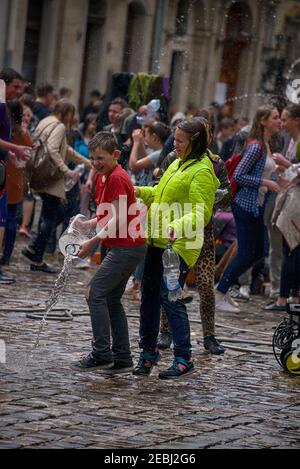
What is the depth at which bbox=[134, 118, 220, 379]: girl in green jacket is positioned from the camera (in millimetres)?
10398

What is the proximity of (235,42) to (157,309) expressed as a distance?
3375 cm

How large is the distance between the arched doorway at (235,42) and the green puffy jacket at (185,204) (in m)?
31.3

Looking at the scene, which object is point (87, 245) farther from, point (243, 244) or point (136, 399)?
point (243, 244)

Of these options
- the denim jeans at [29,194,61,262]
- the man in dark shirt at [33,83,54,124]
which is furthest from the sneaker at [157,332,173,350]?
the man in dark shirt at [33,83,54,124]

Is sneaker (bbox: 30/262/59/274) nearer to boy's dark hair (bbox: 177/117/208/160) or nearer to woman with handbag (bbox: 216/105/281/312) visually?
woman with handbag (bbox: 216/105/281/312)

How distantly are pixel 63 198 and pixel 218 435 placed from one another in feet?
25.4

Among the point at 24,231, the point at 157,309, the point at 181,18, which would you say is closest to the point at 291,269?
the point at 157,309

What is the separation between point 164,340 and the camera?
11.8m

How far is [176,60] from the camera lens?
41062 millimetres

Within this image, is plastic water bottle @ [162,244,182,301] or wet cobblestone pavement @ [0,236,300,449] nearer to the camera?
wet cobblestone pavement @ [0,236,300,449]

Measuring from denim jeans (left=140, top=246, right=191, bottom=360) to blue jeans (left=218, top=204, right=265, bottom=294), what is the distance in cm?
358
